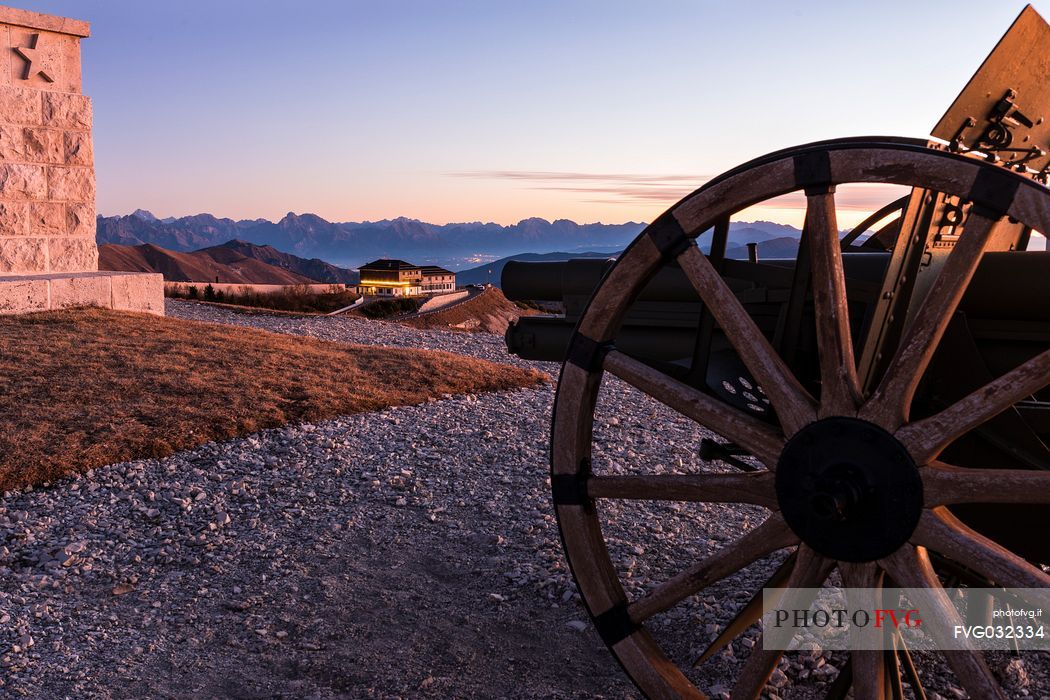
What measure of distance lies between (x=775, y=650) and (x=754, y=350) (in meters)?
1.11

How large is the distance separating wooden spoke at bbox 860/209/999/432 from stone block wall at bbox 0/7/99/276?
583 inches

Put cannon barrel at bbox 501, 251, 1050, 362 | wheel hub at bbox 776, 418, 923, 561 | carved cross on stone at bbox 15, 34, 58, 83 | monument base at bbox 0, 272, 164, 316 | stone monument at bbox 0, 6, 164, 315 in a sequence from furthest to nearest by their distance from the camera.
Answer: carved cross on stone at bbox 15, 34, 58, 83, stone monument at bbox 0, 6, 164, 315, monument base at bbox 0, 272, 164, 316, cannon barrel at bbox 501, 251, 1050, 362, wheel hub at bbox 776, 418, 923, 561

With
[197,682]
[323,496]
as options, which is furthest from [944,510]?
[323,496]

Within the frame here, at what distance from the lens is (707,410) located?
325 cm

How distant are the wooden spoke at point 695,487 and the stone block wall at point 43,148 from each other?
544 inches

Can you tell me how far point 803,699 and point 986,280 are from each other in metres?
2.26

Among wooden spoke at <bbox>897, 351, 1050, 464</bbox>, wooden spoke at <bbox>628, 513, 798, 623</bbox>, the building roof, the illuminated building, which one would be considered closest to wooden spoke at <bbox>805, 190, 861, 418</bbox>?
wooden spoke at <bbox>897, 351, 1050, 464</bbox>

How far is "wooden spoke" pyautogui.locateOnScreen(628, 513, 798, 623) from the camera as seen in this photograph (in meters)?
3.10

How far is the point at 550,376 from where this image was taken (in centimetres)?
1373

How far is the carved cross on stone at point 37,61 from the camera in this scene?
46.3ft

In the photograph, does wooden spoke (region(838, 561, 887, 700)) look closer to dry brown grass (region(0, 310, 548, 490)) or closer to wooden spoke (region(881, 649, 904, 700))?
wooden spoke (region(881, 649, 904, 700))

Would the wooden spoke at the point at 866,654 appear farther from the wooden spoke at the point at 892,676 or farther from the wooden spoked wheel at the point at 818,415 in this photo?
the wooden spoke at the point at 892,676

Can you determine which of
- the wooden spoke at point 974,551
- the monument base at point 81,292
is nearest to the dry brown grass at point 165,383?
the monument base at point 81,292

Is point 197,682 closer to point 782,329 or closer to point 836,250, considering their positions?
point 782,329
